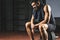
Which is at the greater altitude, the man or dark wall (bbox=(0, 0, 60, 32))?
the man

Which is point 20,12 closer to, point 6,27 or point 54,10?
point 6,27

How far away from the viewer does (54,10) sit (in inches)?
340

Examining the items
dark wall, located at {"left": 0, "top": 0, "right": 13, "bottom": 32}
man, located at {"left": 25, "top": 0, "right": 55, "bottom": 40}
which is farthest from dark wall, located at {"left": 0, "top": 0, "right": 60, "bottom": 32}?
man, located at {"left": 25, "top": 0, "right": 55, "bottom": 40}

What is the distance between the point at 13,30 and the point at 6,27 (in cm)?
30

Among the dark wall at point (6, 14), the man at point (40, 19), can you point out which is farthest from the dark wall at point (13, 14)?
the man at point (40, 19)

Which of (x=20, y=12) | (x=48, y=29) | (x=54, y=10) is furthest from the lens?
(x=20, y=12)

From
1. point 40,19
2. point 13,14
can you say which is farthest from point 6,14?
point 40,19

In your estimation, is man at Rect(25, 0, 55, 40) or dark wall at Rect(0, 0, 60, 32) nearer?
man at Rect(25, 0, 55, 40)

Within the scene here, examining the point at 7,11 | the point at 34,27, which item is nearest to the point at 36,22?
the point at 34,27

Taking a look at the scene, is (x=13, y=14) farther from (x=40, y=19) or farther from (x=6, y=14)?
(x=40, y=19)

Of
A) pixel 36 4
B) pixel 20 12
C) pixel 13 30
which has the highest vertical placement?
pixel 36 4

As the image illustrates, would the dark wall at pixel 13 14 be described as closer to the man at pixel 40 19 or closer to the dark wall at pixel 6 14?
the dark wall at pixel 6 14

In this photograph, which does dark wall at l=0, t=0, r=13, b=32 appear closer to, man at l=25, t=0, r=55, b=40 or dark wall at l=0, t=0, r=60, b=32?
dark wall at l=0, t=0, r=60, b=32

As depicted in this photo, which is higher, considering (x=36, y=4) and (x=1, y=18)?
(x=36, y=4)
